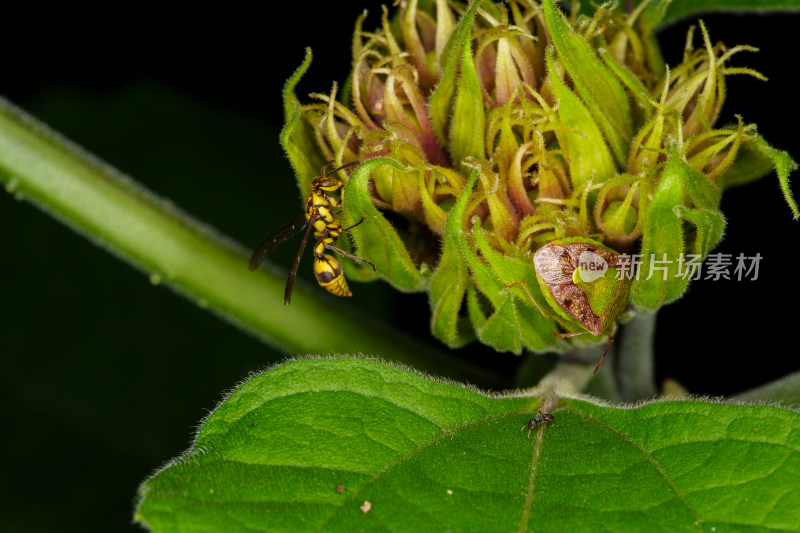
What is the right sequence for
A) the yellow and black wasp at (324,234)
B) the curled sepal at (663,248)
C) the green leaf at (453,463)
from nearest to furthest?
the green leaf at (453,463) → the curled sepal at (663,248) → the yellow and black wasp at (324,234)

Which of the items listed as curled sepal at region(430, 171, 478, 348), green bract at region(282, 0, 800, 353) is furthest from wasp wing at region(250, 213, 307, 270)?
curled sepal at region(430, 171, 478, 348)

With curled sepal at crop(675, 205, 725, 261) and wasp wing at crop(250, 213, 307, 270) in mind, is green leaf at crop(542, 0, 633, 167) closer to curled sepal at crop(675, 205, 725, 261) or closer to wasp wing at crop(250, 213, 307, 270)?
curled sepal at crop(675, 205, 725, 261)

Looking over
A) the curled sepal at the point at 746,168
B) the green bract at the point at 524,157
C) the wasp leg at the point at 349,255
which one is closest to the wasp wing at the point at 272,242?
the wasp leg at the point at 349,255

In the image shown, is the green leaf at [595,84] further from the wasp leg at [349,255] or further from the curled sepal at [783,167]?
the wasp leg at [349,255]

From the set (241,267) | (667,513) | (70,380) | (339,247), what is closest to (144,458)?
(70,380)

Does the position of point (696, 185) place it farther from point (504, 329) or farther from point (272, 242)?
point (272, 242)
